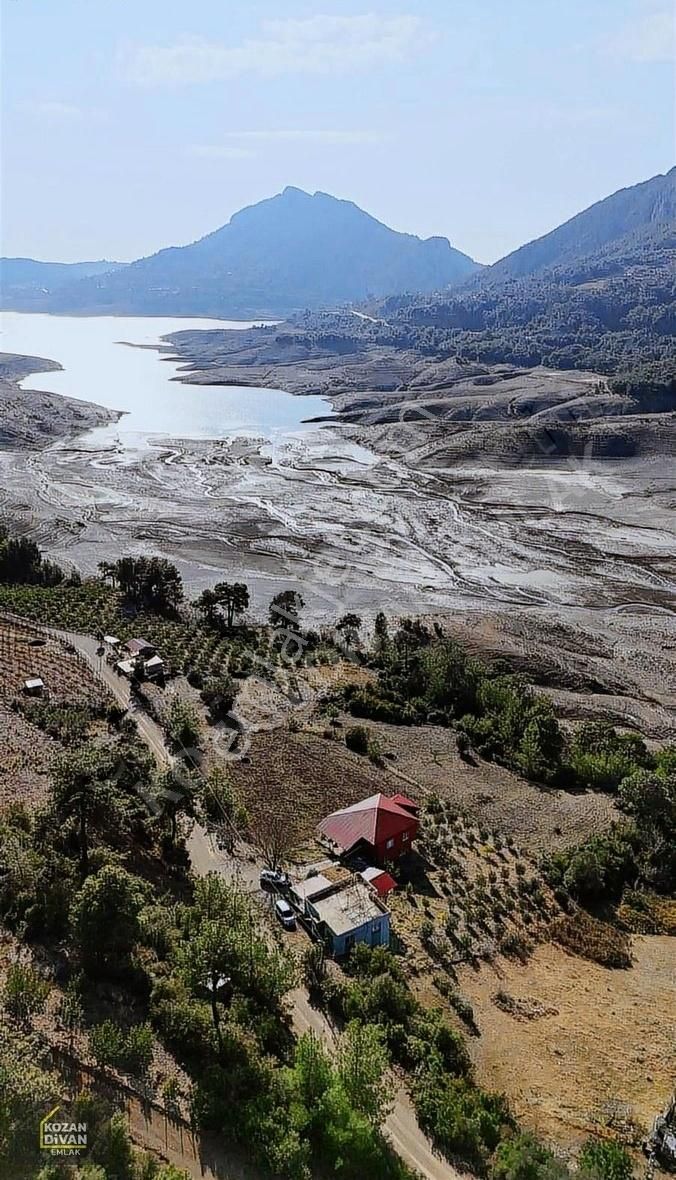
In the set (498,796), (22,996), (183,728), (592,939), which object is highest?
(22,996)

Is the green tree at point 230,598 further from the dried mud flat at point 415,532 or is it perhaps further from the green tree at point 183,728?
the green tree at point 183,728

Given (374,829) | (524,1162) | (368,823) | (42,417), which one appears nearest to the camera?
(524,1162)

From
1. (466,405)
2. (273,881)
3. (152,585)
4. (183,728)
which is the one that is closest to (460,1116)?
(273,881)

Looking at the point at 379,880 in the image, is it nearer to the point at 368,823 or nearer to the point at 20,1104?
the point at 368,823

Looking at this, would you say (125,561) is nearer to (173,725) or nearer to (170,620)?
(170,620)

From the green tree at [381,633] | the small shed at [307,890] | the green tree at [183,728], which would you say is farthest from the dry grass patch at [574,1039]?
the green tree at [381,633]

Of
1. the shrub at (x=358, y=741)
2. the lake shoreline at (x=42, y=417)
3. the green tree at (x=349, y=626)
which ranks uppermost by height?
the lake shoreline at (x=42, y=417)
